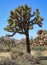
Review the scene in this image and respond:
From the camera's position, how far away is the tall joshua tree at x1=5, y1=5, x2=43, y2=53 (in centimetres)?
2293

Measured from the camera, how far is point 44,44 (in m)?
44.9

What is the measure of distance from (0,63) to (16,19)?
11.5 meters

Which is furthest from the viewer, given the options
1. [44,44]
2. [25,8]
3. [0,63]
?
[44,44]

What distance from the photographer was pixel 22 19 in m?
23.6

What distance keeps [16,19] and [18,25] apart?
725 mm

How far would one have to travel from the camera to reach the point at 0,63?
478 inches

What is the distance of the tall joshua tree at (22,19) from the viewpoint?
2293 centimetres

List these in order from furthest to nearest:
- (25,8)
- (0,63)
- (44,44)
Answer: (44,44)
(25,8)
(0,63)

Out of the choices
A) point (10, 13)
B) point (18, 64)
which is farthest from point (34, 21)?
point (18, 64)

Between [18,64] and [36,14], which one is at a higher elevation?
[36,14]

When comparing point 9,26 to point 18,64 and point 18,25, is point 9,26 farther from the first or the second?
point 18,64

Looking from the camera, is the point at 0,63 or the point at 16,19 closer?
the point at 0,63

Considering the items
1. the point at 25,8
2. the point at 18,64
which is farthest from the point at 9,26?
the point at 18,64

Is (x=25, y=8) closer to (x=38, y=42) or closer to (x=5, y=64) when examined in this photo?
(x=5, y=64)
